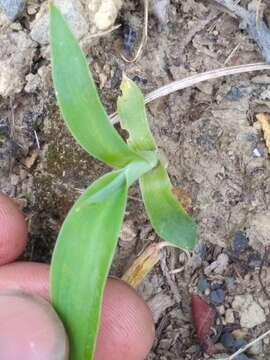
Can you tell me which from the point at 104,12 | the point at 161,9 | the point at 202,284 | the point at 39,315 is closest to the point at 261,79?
the point at 161,9

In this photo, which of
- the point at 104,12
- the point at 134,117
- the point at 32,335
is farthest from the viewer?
the point at 104,12

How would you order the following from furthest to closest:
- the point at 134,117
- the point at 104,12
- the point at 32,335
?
the point at 104,12 → the point at 134,117 → the point at 32,335

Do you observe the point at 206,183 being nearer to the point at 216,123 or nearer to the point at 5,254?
the point at 216,123

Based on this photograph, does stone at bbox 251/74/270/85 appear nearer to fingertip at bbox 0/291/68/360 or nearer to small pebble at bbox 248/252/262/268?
small pebble at bbox 248/252/262/268

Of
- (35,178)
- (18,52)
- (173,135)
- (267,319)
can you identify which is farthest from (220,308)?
(18,52)

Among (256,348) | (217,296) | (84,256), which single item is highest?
(84,256)

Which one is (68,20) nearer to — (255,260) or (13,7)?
(13,7)
